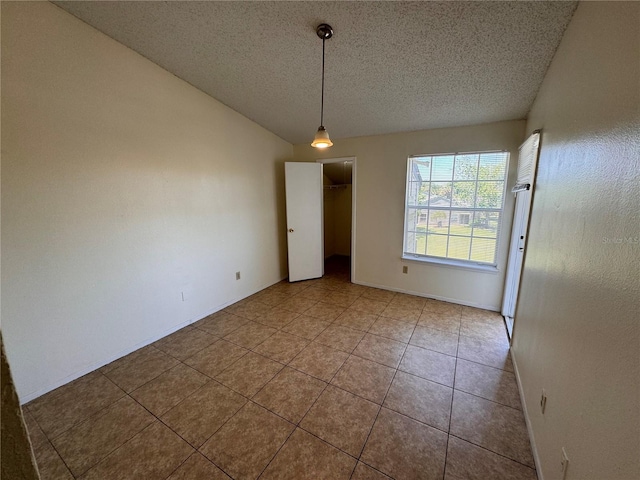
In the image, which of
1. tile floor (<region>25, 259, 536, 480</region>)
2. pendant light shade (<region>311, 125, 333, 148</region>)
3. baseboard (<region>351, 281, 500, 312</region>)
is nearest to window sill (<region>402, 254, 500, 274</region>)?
baseboard (<region>351, 281, 500, 312</region>)

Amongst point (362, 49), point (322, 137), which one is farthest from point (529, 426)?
point (362, 49)

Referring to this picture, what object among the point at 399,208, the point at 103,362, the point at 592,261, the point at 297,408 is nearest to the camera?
the point at 592,261

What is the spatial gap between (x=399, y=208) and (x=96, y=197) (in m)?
3.31

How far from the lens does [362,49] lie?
6.50 ft

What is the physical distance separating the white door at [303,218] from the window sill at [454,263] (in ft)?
4.90

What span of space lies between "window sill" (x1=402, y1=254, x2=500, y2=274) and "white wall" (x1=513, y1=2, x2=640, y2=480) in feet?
5.03

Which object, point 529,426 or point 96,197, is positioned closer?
point 529,426

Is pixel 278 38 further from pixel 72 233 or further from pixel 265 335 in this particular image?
pixel 265 335

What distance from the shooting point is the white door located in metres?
3.99

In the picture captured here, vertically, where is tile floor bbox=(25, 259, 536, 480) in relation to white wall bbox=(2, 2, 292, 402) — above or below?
below

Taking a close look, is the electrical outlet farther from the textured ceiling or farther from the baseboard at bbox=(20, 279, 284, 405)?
the baseboard at bbox=(20, 279, 284, 405)

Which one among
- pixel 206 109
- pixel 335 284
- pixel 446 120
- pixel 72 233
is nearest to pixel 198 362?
pixel 72 233

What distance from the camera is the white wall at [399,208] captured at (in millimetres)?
2967

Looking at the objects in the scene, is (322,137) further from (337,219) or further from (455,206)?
(337,219)
